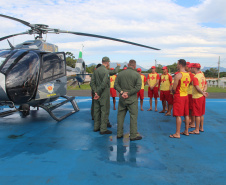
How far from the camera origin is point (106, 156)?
369 centimetres

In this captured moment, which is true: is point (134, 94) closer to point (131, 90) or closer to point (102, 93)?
point (131, 90)

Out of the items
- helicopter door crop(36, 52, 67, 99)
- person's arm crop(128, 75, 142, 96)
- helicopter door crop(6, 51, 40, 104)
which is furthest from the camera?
helicopter door crop(36, 52, 67, 99)

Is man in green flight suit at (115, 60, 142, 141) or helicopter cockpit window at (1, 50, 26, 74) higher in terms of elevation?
helicopter cockpit window at (1, 50, 26, 74)

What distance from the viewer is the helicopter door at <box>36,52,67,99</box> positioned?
572 cm

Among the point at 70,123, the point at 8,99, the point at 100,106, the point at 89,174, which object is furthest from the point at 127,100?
the point at 8,99

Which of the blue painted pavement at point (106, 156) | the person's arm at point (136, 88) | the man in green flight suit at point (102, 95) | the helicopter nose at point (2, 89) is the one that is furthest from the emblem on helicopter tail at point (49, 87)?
the person's arm at point (136, 88)

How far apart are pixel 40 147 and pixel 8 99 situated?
5.45 feet

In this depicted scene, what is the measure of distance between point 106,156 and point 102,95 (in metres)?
1.86

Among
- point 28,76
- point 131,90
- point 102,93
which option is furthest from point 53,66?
point 131,90

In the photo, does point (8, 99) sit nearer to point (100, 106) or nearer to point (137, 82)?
point (100, 106)

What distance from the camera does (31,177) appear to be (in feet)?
9.58

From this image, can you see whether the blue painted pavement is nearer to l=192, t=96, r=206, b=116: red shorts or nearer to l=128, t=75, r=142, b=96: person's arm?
l=192, t=96, r=206, b=116: red shorts

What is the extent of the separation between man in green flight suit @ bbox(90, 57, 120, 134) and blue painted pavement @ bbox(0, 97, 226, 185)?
297mm

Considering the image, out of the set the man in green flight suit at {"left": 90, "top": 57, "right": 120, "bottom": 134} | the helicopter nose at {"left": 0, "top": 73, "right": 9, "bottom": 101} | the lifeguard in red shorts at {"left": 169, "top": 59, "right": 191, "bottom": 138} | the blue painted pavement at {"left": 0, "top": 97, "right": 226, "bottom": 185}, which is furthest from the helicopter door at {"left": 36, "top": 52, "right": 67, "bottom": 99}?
the lifeguard in red shorts at {"left": 169, "top": 59, "right": 191, "bottom": 138}
